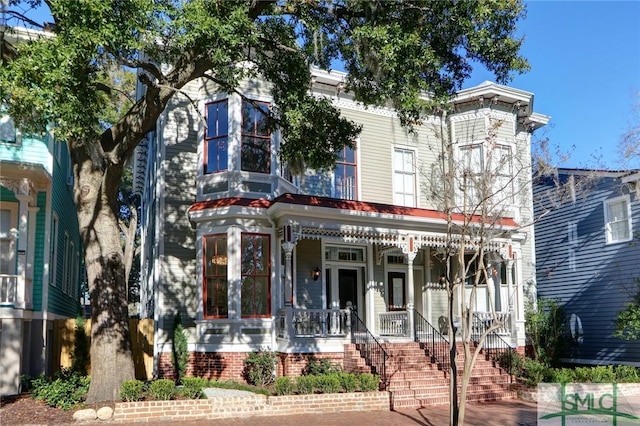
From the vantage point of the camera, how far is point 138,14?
954 centimetres

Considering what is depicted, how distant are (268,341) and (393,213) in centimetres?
471

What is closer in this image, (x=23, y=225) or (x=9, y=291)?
(x=9, y=291)

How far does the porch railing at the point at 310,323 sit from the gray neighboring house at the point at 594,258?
746 cm

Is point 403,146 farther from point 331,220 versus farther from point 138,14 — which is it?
point 138,14

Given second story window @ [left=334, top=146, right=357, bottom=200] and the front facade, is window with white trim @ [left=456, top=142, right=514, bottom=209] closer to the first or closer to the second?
the front facade

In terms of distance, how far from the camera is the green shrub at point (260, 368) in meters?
14.5

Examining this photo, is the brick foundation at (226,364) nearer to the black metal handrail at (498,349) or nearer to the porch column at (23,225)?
the porch column at (23,225)

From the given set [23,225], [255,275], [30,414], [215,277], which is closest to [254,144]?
[255,275]

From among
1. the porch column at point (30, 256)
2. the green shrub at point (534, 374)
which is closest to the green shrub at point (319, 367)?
the green shrub at point (534, 374)

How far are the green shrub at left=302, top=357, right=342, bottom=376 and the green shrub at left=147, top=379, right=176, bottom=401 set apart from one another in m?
4.13

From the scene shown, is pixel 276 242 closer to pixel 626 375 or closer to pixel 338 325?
pixel 338 325

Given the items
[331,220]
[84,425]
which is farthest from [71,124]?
[331,220]

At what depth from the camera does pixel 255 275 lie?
15.5m

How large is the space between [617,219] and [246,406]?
1410cm
